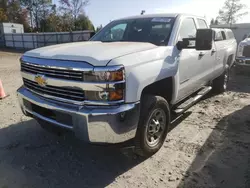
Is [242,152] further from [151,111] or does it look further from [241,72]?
[241,72]

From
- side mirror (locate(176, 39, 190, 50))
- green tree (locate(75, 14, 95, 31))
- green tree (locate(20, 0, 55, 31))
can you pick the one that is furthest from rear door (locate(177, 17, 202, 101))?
green tree (locate(20, 0, 55, 31))

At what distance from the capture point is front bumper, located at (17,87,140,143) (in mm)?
Result: 2371

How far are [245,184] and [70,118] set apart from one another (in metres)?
2.12

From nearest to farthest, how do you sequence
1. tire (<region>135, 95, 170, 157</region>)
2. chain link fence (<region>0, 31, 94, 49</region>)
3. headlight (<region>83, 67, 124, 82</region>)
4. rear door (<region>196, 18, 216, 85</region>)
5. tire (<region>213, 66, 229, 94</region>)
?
headlight (<region>83, 67, 124, 82</region>) → tire (<region>135, 95, 170, 157</region>) → rear door (<region>196, 18, 216, 85</region>) → tire (<region>213, 66, 229, 94</region>) → chain link fence (<region>0, 31, 94, 49</region>)

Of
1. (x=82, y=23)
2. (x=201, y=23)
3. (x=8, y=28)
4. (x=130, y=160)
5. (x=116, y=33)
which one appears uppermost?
(x=82, y=23)

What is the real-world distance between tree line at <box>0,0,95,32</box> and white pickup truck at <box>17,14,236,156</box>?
3734 cm

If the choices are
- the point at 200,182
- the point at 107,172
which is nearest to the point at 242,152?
the point at 200,182

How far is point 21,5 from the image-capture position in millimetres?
47469

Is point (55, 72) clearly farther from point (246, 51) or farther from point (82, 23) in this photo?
point (82, 23)

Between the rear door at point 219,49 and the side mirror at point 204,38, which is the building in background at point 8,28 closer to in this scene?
the rear door at point 219,49

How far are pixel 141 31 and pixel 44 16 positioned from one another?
48.9m

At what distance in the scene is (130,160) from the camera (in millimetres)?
3127

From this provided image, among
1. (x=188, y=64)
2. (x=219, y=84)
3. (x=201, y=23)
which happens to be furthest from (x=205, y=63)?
(x=219, y=84)

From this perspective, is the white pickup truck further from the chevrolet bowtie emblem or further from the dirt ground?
the dirt ground
